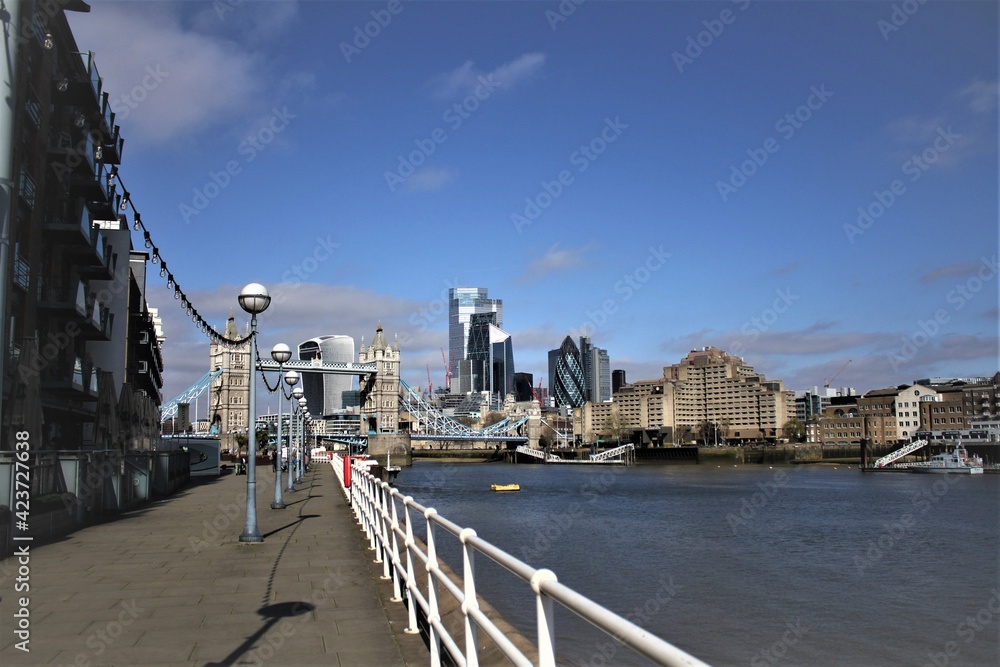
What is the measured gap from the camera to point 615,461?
542 feet

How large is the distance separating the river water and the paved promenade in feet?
11.8

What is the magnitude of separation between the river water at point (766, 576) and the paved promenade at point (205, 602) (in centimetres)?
361

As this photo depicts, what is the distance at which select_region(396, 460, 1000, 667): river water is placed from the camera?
17422mm

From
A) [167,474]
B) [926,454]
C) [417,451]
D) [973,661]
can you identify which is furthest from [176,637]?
[417,451]

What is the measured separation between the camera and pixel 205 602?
32.6 ft

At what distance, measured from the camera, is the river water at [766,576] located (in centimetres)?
1742

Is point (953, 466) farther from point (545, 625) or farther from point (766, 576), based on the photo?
point (545, 625)

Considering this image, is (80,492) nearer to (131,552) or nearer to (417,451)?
A: (131,552)

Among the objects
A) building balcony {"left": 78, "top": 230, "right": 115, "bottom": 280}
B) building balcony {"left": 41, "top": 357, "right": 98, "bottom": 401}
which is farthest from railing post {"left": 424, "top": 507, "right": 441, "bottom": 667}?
building balcony {"left": 78, "top": 230, "right": 115, "bottom": 280}

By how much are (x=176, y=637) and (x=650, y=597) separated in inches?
630

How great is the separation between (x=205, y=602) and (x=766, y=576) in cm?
2095

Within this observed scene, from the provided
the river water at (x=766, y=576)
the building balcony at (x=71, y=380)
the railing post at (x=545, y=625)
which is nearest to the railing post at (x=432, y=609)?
the railing post at (x=545, y=625)

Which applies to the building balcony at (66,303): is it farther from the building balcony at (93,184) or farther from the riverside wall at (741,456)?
the riverside wall at (741,456)

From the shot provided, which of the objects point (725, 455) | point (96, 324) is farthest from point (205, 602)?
point (725, 455)
